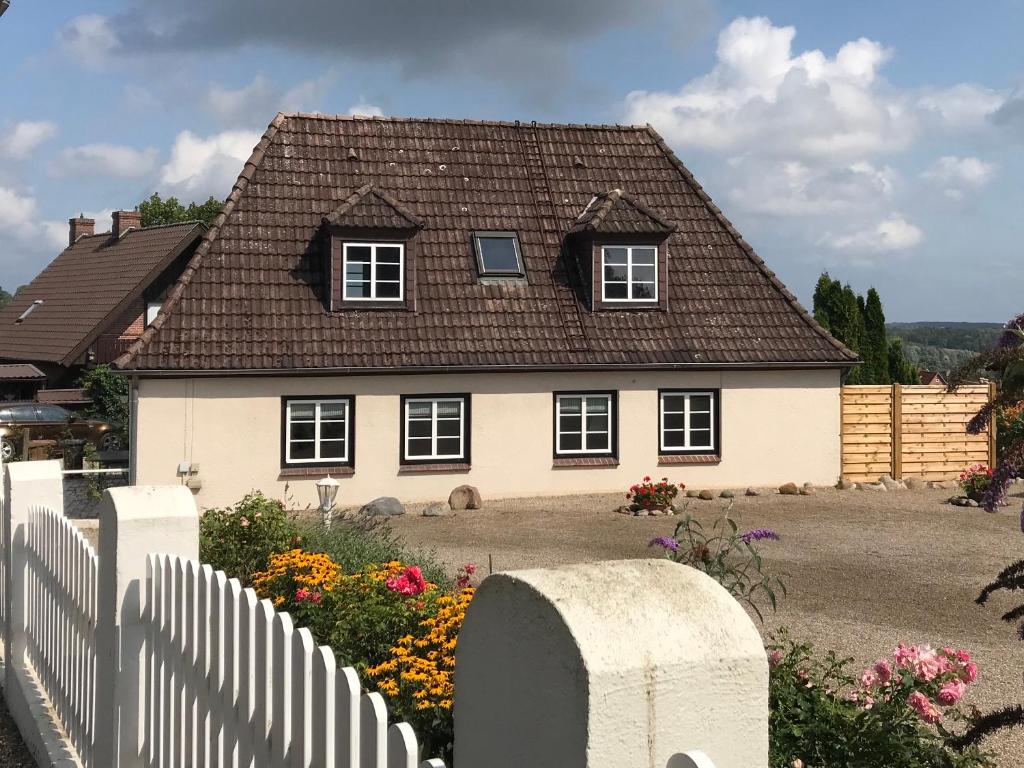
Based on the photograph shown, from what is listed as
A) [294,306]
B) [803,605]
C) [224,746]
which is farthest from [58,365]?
[224,746]

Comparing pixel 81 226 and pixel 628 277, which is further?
pixel 81 226

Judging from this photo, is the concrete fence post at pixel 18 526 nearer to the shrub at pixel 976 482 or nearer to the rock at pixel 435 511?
the rock at pixel 435 511

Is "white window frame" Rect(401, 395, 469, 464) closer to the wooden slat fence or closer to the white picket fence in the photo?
the wooden slat fence

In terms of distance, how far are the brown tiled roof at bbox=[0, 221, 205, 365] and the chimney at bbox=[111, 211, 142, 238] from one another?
41 cm

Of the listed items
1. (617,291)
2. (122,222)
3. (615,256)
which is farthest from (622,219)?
(122,222)

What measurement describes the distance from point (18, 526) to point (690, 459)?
15.8m

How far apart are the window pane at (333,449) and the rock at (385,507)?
3.61ft

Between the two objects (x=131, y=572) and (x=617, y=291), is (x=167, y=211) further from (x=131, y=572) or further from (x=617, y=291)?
(x=131, y=572)

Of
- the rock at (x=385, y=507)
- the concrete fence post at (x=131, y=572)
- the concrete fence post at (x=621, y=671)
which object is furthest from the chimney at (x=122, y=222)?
the concrete fence post at (x=621, y=671)

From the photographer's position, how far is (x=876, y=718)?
5.37 meters

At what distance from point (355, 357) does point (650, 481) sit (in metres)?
6.11

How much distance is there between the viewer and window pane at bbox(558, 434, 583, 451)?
21.0 metres

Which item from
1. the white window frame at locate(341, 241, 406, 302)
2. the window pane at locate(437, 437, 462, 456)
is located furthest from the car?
the window pane at locate(437, 437, 462, 456)

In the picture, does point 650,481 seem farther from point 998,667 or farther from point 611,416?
point 998,667
